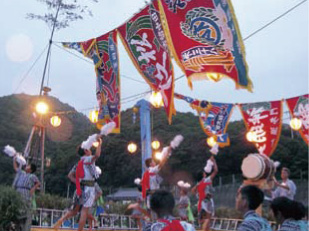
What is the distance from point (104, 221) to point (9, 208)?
6.02 m

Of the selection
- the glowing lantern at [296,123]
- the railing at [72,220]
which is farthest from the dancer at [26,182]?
the glowing lantern at [296,123]

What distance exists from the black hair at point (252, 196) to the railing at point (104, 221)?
21.6 ft

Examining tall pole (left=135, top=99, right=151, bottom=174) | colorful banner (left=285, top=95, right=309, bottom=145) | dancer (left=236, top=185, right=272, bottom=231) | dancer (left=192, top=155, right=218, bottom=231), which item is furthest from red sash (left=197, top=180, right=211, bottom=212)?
dancer (left=236, top=185, right=272, bottom=231)

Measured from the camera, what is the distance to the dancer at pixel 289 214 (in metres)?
3.57

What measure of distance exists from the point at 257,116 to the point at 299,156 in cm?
1802

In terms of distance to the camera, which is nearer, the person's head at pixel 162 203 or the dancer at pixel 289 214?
the person's head at pixel 162 203

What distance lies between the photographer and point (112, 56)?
8203mm

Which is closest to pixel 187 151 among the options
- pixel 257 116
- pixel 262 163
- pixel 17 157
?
pixel 257 116

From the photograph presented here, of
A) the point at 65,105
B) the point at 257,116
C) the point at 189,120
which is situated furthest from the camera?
the point at 189,120

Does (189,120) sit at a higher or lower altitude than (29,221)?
higher

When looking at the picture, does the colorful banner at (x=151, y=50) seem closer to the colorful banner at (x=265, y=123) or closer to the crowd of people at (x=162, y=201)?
the crowd of people at (x=162, y=201)

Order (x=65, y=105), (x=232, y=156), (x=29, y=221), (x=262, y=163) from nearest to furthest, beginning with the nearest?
(x=262, y=163) → (x=29, y=221) → (x=65, y=105) → (x=232, y=156)

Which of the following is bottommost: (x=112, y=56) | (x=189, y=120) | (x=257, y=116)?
(x=257, y=116)

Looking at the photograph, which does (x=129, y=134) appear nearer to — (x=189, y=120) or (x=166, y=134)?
(x=166, y=134)
